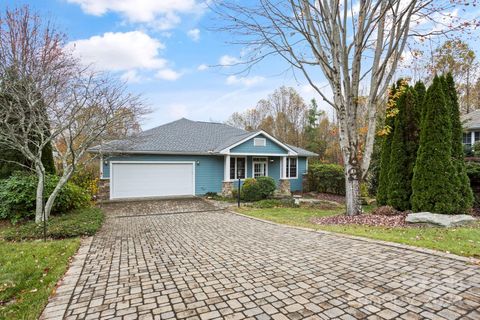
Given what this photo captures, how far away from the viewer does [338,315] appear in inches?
107

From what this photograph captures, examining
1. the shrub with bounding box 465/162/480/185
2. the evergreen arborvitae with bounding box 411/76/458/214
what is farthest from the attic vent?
the shrub with bounding box 465/162/480/185

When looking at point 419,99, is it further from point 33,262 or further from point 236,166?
point 33,262

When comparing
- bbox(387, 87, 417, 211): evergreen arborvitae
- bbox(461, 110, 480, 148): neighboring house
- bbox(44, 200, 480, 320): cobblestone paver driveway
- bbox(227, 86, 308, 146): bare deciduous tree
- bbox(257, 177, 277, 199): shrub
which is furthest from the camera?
bbox(227, 86, 308, 146): bare deciduous tree

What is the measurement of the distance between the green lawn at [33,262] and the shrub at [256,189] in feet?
23.9

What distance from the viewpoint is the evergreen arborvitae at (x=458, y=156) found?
754cm

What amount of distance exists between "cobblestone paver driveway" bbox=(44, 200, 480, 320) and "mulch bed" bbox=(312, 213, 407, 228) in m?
2.04

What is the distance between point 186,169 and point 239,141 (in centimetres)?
342

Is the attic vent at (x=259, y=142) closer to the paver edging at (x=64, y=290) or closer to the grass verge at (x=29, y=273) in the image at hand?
the grass verge at (x=29, y=273)

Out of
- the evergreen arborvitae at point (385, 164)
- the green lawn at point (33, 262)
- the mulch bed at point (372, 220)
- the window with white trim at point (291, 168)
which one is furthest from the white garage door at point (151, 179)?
the evergreen arborvitae at point (385, 164)

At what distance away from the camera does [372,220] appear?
773 cm

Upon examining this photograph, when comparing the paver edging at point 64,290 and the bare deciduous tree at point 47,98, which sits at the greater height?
the bare deciduous tree at point 47,98

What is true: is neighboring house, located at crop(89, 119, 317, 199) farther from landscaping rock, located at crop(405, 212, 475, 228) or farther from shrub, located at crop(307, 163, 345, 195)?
landscaping rock, located at crop(405, 212, 475, 228)

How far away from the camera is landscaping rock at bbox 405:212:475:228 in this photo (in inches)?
267

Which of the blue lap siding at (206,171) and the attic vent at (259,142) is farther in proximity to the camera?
the attic vent at (259,142)
